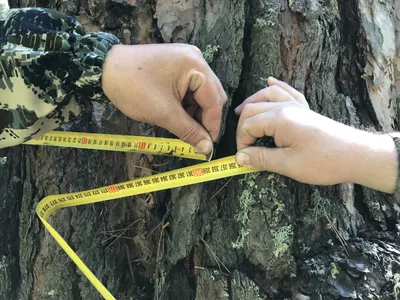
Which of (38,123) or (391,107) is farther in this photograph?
(391,107)

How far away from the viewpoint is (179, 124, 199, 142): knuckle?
168 cm

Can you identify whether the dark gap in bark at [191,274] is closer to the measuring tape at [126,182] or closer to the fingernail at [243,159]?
the measuring tape at [126,182]

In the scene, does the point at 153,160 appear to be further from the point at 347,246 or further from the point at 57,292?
the point at 347,246

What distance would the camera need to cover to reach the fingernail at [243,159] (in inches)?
68.1

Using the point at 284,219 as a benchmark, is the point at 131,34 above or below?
above

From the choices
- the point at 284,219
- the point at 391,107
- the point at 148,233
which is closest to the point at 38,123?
the point at 148,233

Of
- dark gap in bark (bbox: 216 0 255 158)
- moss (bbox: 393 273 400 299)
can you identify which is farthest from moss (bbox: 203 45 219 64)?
moss (bbox: 393 273 400 299)

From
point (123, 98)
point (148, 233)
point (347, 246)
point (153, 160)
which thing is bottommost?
point (148, 233)

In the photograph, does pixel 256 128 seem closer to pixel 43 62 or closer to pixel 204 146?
pixel 204 146

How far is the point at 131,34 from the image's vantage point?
6.20 feet

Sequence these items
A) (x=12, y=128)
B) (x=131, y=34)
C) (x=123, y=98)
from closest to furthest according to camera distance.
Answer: (x=123, y=98) → (x=12, y=128) → (x=131, y=34)

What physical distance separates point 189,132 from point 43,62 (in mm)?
551

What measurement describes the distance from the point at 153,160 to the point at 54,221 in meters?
0.48

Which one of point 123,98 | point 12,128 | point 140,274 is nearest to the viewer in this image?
point 123,98
